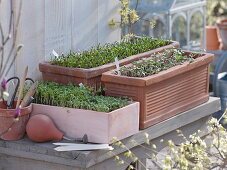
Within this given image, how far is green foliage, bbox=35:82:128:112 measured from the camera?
10.4 feet

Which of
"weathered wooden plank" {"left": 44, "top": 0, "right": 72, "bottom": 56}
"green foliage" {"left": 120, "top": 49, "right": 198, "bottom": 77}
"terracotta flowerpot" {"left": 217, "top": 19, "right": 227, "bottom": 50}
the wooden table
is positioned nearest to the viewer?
the wooden table

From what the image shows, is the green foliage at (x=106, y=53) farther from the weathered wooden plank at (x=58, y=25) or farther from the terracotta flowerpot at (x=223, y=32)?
the terracotta flowerpot at (x=223, y=32)

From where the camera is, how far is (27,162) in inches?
127

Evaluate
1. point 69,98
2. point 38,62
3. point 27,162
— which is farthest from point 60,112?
point 38,62

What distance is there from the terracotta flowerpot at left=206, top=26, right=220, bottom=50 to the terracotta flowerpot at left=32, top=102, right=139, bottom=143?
434cm

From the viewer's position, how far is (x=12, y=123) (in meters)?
3.12

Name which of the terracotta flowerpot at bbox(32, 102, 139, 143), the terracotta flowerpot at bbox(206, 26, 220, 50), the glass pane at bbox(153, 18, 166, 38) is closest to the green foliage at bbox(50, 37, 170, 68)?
the terracotta flowerpot at bbox(32, 102, 139, 143)

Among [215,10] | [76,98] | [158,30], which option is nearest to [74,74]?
[76,98]

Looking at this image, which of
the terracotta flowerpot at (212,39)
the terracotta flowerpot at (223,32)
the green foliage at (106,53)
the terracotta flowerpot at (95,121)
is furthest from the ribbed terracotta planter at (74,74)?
the terracotta flowerpot at (212,39)

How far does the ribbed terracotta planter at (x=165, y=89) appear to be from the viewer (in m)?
3.37

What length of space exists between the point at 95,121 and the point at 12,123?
0.41m

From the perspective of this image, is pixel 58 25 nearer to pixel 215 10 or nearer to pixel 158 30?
pixel 158 30

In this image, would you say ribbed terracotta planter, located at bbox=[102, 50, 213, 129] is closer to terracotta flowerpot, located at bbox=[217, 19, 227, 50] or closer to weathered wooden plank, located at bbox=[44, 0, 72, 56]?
weathered wooden plank, located at bbox=[44, 0, 72, 56]

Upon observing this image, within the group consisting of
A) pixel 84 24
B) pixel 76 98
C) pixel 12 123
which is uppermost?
pixel 84 24
